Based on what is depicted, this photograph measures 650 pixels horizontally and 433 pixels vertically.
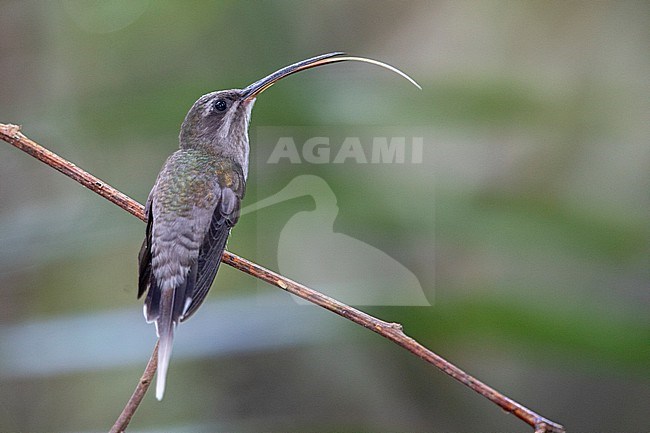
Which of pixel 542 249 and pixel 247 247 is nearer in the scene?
pixel 542 249

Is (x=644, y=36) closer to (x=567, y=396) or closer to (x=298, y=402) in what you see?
(x=567, y=396)

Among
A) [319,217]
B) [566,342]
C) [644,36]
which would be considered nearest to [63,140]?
[319,217]

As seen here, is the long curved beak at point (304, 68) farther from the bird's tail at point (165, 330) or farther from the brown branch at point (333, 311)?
the bird's tail at point (165, 330)

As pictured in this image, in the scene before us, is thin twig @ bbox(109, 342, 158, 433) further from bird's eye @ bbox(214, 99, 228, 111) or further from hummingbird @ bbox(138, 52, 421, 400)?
bird's eye @ bbox(214, 99, 228, 111)

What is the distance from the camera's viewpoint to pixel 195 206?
1.38 m

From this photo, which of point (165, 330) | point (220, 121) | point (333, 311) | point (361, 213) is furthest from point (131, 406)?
point (361, 213)

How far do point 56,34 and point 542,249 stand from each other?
1696 mm

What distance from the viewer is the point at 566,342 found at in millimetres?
1655

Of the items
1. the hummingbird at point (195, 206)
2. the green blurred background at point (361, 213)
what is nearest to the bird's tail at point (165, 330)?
the hummingbird at point (195, 206)

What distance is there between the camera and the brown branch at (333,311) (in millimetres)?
1004

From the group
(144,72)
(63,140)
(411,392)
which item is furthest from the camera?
(411,392)

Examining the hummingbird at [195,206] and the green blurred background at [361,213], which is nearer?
the hummingbird at [195,206]

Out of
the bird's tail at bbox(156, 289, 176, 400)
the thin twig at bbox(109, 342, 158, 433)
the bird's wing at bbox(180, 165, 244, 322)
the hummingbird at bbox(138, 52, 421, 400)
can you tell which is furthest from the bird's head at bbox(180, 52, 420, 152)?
the thin twig at bbox(109, 342, 158, 433)

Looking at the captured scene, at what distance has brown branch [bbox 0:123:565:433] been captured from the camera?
100cm
